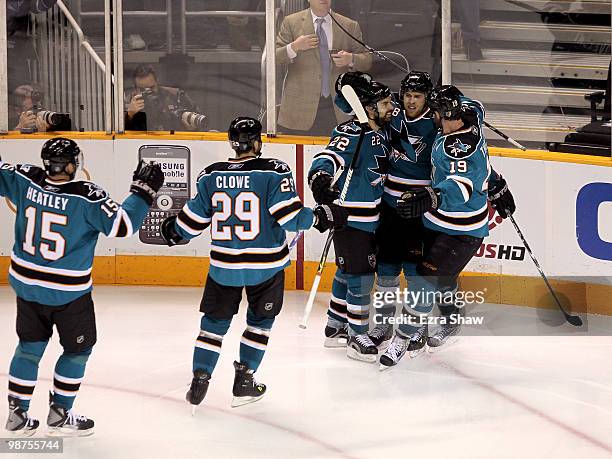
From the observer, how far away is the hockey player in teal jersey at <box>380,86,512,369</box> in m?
4.89

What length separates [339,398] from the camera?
4.75 meters

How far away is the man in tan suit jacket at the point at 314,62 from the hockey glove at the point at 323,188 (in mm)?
1654

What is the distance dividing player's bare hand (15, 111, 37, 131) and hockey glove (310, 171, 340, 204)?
2414mm

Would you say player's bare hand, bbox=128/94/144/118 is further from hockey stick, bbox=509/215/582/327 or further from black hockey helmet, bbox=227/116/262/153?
black hockey helmet, bbox=227/116/262/153

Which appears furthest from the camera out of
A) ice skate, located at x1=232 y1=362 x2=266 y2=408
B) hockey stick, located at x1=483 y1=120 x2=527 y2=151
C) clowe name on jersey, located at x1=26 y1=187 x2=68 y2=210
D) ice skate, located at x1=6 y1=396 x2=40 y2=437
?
hockey stick, located at x1=483 y1=120 x2=527 y2=151

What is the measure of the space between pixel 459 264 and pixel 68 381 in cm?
183

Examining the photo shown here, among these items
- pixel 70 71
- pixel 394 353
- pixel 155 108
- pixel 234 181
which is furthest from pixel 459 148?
pixel 70 71

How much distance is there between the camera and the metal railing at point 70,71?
679 centimetres

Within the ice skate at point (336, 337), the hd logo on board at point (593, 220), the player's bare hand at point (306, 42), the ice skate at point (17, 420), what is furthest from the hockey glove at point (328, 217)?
the player's bare hand at point (306, 42)

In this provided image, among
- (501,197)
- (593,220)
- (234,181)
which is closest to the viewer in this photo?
(234,181)

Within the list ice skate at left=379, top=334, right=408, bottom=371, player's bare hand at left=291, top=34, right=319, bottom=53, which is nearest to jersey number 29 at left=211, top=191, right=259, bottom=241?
ice skate at left=379, top=334, right=408, bottom=371

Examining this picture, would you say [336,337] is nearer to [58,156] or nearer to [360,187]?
[360,187]

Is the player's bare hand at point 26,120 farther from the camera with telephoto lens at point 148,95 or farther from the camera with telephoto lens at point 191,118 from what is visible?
the camera with telephoto lens at point 191,118

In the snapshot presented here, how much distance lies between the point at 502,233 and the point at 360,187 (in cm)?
122
